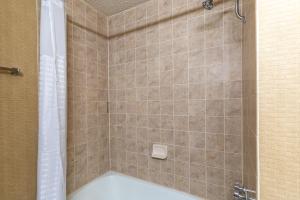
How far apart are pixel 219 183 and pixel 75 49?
1734 millimetres

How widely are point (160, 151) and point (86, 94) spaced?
93 centimetres

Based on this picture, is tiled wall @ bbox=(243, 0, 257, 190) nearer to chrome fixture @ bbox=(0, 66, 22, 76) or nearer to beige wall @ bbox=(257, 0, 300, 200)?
beige wall @ bbox=(257, 0, 300, 200)

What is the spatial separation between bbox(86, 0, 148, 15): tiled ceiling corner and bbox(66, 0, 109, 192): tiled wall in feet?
0.24

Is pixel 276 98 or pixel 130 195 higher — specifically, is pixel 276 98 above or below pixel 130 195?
above

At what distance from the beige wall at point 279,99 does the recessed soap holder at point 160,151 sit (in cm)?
120

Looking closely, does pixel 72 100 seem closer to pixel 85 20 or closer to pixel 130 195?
pixel 85 20

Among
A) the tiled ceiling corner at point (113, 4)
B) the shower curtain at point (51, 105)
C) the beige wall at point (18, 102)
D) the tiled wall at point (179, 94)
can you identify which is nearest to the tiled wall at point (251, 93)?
the tiled wall at point (179, 94)

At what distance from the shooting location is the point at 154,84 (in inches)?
68.2

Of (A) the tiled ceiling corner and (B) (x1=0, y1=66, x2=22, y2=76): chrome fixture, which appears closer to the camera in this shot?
(B) (x1=0, y1=66, x2=22, y2=76): chrome fixture

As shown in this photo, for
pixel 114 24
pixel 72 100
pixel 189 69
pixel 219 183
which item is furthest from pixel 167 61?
pixel 219 183

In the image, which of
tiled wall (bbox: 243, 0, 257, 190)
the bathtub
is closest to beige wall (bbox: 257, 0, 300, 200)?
tiled wall (bbox: 243, 0, 257, 190)

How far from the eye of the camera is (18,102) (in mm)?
955

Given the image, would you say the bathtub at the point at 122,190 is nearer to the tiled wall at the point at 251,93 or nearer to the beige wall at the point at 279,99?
the tiled wall at the point at 251,93

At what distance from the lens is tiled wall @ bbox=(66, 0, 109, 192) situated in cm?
161
